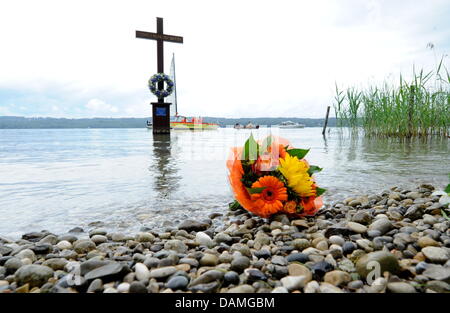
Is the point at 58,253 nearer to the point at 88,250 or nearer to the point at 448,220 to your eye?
the point at 88,250

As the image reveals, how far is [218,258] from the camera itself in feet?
4.47

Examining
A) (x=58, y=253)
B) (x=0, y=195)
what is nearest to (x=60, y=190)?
(x=0, y=195)

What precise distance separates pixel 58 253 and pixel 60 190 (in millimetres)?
1835

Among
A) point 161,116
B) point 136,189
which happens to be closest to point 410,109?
point 136,189

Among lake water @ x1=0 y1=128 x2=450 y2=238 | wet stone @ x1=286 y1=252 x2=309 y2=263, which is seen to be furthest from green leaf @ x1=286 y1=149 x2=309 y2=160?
wet stone @ x1=286 y1=252 x2=309 y2=263

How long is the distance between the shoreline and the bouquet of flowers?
0.10 metres

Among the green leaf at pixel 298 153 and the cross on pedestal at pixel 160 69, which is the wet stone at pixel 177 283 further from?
the cross on pedestal at pixel 160 69

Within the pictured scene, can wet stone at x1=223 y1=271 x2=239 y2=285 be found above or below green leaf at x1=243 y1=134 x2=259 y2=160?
below

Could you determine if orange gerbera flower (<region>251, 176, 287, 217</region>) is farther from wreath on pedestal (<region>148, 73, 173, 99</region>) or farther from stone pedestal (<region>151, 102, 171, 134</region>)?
wreath on pedestal (<region>148, 73, 173, 99</region>)

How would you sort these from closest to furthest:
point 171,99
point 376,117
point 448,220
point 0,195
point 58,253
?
point 58,253, point 448,220, point 0,195, point 376,117, point 171,99

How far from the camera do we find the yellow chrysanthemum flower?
200cm

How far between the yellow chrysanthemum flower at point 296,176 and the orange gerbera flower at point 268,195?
0.07 m

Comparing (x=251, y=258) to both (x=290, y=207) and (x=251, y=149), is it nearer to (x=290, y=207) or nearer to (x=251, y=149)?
(x=290, y=207)

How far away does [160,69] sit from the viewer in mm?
14984
